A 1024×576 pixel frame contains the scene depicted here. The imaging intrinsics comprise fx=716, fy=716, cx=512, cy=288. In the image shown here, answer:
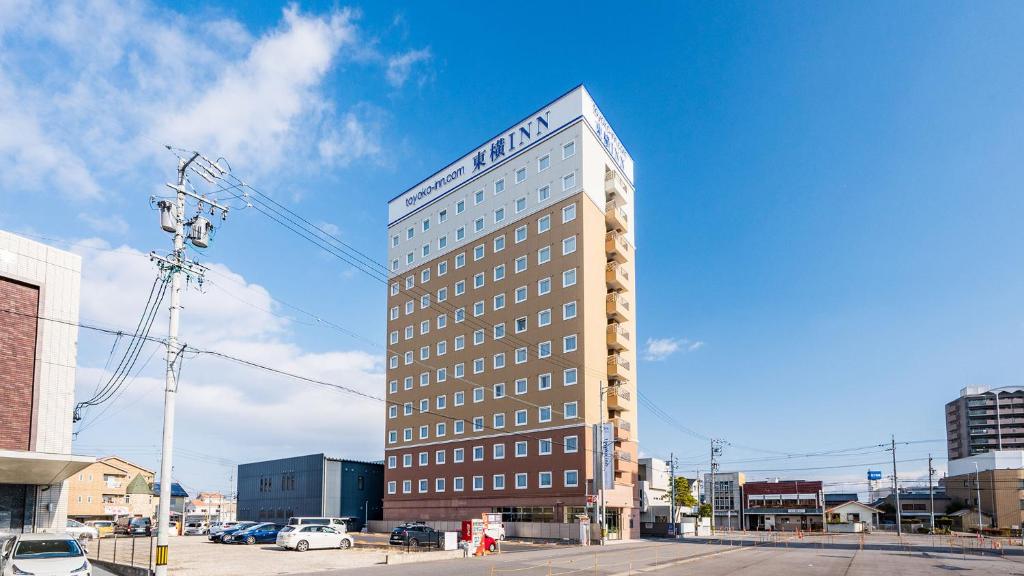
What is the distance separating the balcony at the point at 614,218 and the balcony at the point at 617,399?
56.7 feet

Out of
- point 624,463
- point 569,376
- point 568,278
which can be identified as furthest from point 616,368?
point 568,278

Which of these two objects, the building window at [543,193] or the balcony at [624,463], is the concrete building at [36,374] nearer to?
the building window at [543,193]

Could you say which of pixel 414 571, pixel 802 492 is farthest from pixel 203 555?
pixel 802 492

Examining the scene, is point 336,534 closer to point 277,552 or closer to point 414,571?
point 277,552

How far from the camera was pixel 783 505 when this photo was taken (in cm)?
14138

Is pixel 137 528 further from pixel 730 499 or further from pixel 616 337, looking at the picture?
pixel 730 499

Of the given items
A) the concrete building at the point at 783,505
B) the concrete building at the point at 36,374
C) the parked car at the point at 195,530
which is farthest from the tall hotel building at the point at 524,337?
the concrete building at the point at 783,505

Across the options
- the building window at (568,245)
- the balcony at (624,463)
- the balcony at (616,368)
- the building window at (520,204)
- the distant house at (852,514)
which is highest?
the building window at (520,204)

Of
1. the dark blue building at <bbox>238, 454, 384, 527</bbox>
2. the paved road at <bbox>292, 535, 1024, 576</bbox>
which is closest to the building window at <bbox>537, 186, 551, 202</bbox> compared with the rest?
the paved road at <bbox>292, 535, 1024, 576</bbox>

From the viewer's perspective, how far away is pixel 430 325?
86.3 metres

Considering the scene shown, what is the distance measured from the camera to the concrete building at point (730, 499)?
145750 mm

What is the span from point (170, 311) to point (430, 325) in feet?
203

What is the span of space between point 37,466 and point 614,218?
58642 millimetres

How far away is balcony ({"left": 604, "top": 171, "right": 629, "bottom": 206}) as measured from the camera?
77562mm
